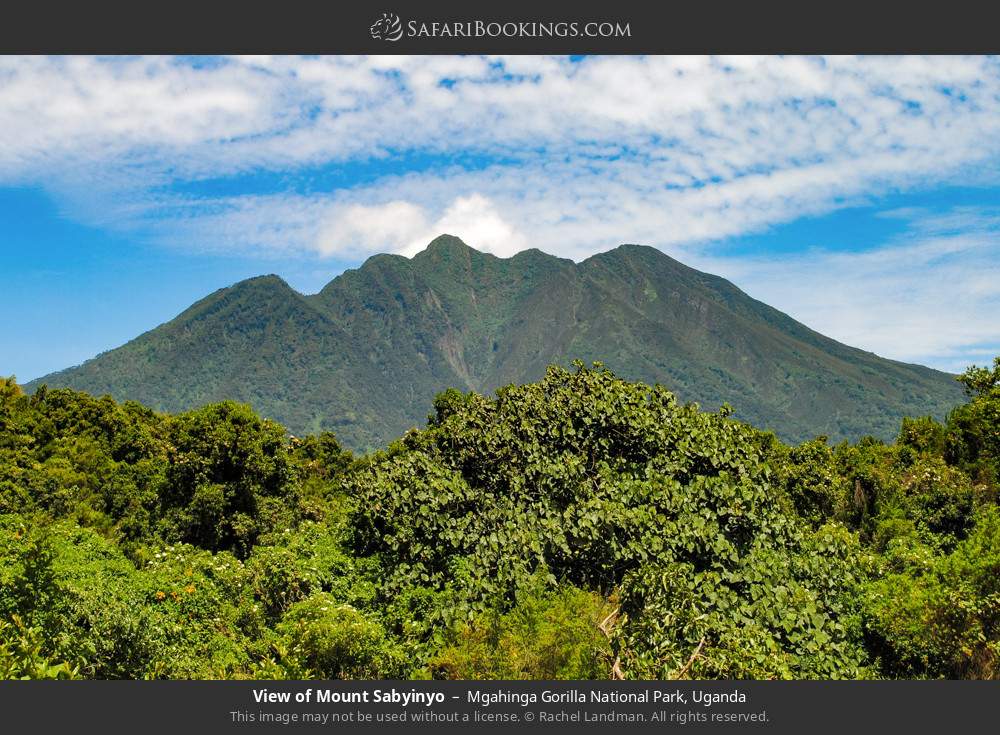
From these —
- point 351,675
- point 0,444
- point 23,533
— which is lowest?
point 351,675

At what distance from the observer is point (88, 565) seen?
12.0 meters

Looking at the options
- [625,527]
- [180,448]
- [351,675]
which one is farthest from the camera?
[180,448]

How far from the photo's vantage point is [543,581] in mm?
10328

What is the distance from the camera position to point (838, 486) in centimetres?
2738

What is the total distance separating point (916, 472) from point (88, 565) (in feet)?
86.0

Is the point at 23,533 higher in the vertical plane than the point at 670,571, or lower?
higher

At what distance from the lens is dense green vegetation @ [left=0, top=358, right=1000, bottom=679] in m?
8.71

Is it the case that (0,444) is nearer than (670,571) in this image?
No

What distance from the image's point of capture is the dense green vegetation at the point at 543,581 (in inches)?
343

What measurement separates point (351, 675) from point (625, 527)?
387 cm

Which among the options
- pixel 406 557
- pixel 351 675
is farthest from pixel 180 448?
pixel 351 675
